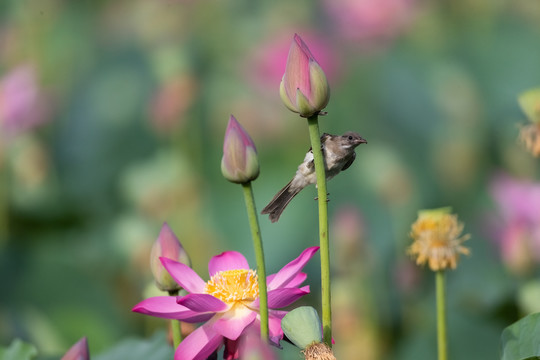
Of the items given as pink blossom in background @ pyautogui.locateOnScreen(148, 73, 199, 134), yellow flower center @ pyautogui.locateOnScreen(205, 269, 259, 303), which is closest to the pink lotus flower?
yellow flower center @ pyautogui.locateOnScreen(205, 269, 259, 303)

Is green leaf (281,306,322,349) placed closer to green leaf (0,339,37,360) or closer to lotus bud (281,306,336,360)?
lotus bud (281,306,336,360)

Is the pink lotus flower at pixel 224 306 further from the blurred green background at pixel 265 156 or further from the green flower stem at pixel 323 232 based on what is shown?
the blurred green background at pixel 265 156

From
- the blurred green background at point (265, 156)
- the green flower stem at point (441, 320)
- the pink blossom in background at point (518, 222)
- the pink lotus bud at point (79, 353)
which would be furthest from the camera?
the blurred green background at point (265, 156)

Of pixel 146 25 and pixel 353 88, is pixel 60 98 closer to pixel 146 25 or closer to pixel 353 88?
pixel 146 25

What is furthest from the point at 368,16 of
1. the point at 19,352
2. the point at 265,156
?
the point at 19,352

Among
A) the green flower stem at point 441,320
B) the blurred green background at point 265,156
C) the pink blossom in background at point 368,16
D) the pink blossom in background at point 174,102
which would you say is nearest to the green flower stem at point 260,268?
the green flower stem at point 441,320

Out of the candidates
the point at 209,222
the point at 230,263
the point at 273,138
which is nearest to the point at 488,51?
the point at 273,138
